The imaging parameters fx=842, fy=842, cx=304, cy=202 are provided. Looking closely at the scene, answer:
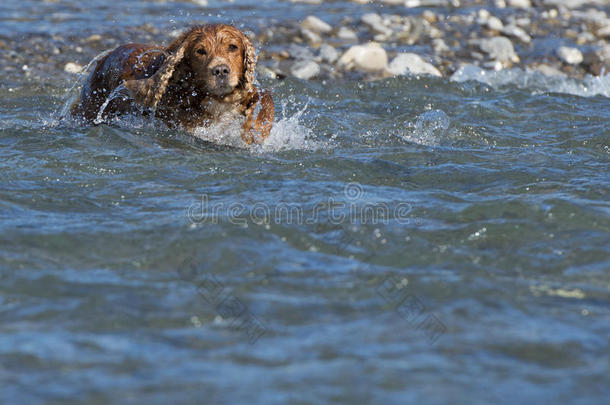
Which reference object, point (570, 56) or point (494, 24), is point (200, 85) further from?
point (494, 24)

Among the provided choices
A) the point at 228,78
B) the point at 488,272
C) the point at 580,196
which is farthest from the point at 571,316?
the point at 228,78

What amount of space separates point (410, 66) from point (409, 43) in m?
2.02

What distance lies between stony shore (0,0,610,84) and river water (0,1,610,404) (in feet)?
12.4

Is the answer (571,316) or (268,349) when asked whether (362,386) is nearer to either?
(268,349)

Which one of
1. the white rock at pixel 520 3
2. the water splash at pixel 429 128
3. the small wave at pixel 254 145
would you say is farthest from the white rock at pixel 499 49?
the small wave at pixel 254 145

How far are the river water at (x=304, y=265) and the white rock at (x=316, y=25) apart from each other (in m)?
6.21

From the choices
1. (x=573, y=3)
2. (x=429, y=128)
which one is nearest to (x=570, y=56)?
(x=573, y=3)

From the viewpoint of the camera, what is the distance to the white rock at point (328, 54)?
1173cm

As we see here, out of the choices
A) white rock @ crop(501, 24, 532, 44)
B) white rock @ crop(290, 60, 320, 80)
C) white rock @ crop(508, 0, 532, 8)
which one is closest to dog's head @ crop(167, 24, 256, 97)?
white rock @ crop(290, 60, 320, 80)

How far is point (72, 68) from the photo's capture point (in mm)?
11172

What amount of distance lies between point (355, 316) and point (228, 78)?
3.50m

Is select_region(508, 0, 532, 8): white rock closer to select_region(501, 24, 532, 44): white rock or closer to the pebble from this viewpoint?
select_region(501, 24, 532, 44): white rock

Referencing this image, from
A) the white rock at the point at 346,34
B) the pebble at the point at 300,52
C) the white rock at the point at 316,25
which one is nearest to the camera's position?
the pebble at the point at 300,52

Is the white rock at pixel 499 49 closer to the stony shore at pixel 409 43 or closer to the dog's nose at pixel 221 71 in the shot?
the stony shore at pixel 409 43
